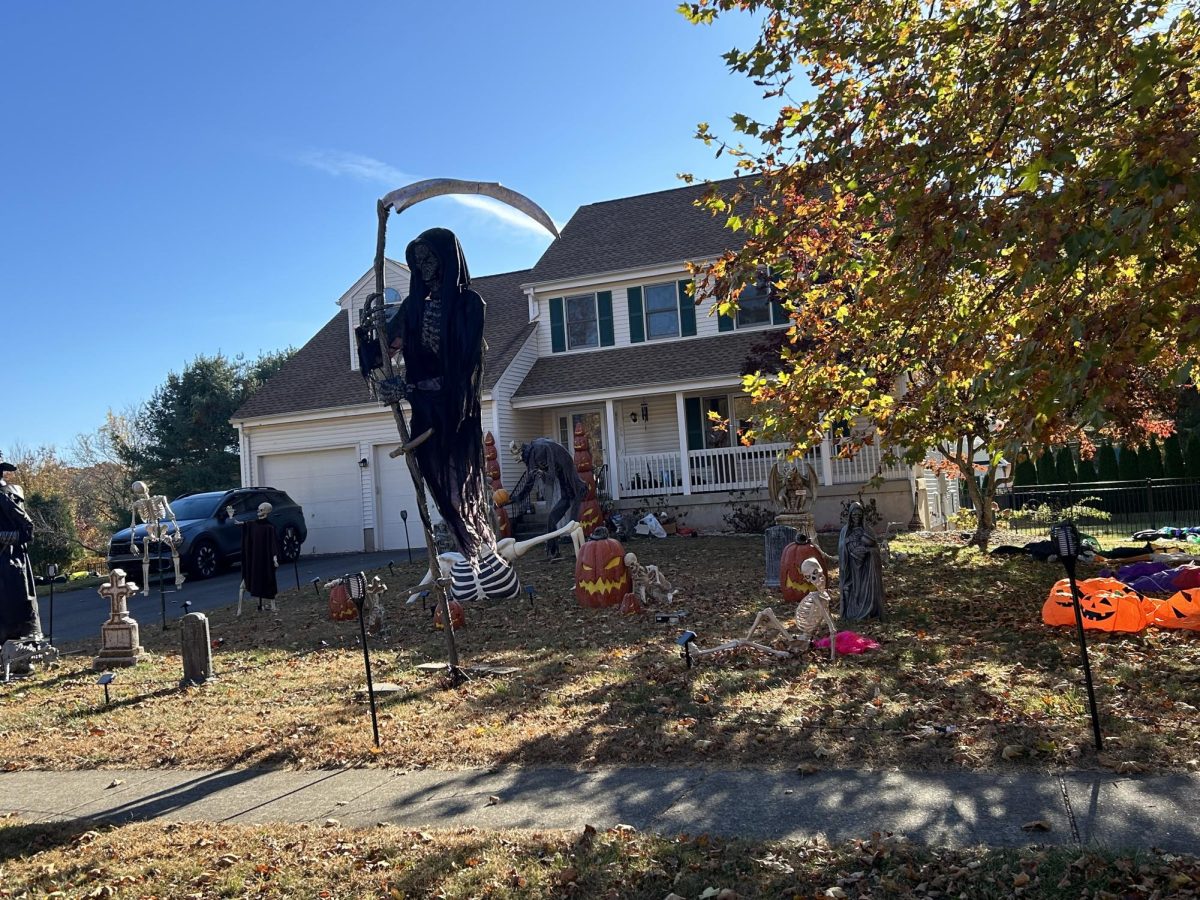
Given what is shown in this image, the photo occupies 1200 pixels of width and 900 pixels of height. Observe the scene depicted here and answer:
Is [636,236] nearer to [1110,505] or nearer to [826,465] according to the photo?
[826,465]

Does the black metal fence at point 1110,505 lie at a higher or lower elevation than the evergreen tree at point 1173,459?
lower

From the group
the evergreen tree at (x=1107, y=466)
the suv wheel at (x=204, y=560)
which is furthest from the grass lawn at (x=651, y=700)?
the evergreen tree at (x=1107, y=466)

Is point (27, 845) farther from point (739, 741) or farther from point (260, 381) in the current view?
point (260, 381)

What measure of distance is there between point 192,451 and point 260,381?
14.9ft

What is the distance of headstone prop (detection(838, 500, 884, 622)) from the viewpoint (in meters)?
9.64

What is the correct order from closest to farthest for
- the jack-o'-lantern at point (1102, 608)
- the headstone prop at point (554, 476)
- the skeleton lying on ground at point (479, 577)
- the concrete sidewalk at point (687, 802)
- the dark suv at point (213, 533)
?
the concrete sidewalk at point (687, 802), the jack-o'-lantern at point (1102, 608), the skeleton lying on ground at point (479, 577), the headstone prop at point (554, 476), the dark suv at point (213, 533)

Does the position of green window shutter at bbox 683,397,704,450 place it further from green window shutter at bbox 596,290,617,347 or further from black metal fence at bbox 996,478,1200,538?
black metal fence at bbox 996,478,1200,538

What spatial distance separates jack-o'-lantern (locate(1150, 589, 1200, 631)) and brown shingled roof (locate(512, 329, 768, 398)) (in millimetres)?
12157

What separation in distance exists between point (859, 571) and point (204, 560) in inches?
566

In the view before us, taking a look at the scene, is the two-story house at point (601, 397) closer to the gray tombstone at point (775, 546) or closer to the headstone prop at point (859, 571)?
the gray tombstone at point (775, 546)

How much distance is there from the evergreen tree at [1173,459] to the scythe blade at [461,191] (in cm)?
2268

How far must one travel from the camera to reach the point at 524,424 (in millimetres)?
23062

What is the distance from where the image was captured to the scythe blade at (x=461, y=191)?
28.3 feet

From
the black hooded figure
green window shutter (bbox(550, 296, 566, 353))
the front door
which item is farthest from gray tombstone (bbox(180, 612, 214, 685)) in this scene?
green window shutter (bbox(550, 296, 566, 353))
